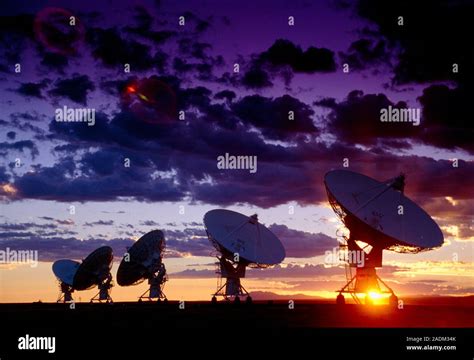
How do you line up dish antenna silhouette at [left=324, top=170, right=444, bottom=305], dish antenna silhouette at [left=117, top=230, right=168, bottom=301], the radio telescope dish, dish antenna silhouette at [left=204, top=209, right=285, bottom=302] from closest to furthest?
dish antenna silhouette at [left=324, top=170, right=444, bottom=305]
dish antenna silhouette at [left=204, top=209, right=285, bottom=302]
dish antenna silhouette at [left=117, top=230, right=168, bottom=301]
the radio telescope dish

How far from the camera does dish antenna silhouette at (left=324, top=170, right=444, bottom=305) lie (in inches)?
2857

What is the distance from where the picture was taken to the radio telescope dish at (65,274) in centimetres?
13100

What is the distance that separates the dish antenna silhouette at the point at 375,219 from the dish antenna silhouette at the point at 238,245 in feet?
39.5

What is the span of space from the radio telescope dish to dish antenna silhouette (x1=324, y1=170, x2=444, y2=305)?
69430 mm

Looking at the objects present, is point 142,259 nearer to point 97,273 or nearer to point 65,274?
point 97,273

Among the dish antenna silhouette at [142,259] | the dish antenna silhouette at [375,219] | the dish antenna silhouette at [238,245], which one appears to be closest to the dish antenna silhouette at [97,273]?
the dish antenna silhouette at [142,259]

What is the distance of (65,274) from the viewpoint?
132 m

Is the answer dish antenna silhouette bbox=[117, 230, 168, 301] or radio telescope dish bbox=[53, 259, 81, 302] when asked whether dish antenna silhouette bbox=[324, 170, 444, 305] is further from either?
radio telescope dish bbox=[53, 259, 81, 302]

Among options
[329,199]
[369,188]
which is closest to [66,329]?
[329,199]

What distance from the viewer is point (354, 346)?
3794 centimetres

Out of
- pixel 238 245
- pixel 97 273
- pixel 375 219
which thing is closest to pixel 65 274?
pixel 97 273

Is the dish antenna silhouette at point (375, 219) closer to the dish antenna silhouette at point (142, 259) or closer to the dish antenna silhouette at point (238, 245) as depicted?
the dish antenna silhouette at point (238, 245)

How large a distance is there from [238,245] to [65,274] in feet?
191

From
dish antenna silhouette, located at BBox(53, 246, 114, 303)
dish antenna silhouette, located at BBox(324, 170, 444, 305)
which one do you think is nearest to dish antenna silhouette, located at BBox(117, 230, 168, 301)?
dish antenna silhouette, located at BBox(53, 246, 114, 303)
